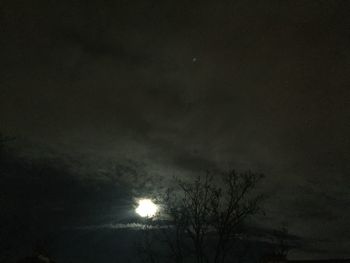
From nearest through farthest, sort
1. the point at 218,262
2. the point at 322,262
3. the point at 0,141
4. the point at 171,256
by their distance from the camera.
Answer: the point at 0,141
the point at 218,262
the point at 171,256
the point at 322,262

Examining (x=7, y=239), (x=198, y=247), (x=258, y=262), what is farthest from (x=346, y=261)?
(x=7, y=239)

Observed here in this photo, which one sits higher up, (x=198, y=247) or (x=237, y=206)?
(x=237, y=206)

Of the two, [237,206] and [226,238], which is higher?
[237,206]

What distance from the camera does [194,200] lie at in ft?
105

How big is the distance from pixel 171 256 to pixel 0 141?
1549 centimetres

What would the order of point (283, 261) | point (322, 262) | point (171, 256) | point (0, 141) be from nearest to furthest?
1. point (0, 141)
2. point (171, 256)
3. point (322, 262)
4. point (283, 261)

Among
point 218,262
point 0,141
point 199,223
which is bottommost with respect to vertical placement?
point 218,262

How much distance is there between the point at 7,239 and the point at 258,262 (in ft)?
92.9

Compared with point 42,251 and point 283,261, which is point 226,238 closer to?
point 283,261

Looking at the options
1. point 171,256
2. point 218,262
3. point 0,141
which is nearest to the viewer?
point 0,141

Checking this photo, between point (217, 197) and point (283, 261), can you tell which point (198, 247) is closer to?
point (217, 197)

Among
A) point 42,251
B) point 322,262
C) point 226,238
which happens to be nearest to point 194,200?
point 226,238

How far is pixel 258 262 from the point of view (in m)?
42.5

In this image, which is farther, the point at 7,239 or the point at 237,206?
the point at 7,239
